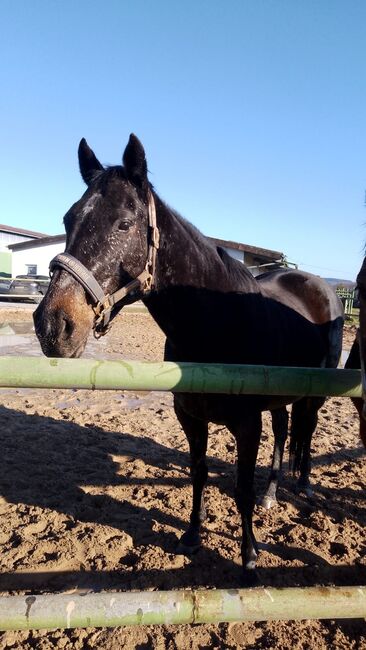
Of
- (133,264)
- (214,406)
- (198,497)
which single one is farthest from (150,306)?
(198,497)

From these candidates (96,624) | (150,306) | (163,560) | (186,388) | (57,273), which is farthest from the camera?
(163,560)

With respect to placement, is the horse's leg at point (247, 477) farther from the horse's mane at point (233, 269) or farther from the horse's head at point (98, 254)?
the horse's head at point (98, 254)

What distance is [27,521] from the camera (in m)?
2.85

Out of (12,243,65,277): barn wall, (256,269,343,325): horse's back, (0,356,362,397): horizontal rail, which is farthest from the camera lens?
(12,243,65,277): barn wall

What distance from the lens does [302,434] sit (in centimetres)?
346

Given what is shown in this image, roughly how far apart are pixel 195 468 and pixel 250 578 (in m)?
0.71

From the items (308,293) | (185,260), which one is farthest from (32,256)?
(185,260)

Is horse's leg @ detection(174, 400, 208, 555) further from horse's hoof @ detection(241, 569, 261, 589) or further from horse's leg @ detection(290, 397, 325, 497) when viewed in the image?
horse's leg @ detection(290, 397, 325, 497)

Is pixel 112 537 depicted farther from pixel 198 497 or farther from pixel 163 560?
pixel 198 497

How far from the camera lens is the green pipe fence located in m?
1.03

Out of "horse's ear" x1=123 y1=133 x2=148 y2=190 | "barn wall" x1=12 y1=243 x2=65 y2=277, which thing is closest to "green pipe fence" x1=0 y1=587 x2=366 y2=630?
"horse's ear" x1=123 y1=133 x2=148 y2=190

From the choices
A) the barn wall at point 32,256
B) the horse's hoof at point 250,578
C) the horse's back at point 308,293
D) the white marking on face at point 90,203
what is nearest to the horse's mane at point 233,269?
the white marking on face at point 90,203

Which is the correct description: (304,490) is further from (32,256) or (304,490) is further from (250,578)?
(32,256)

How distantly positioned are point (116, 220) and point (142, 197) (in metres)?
0.21
